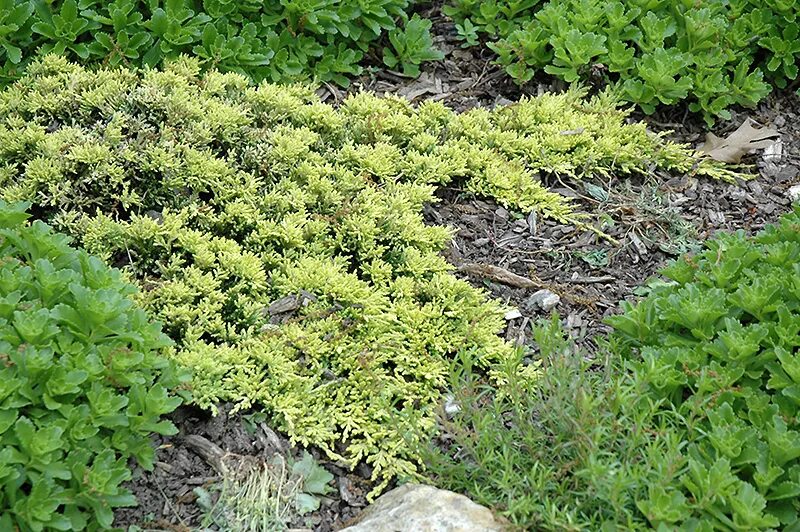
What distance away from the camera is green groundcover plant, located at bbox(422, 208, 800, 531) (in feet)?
7.95

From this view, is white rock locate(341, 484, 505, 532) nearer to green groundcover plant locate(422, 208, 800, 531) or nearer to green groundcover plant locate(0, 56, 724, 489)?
green groundcover plant locate(422, 208, 800, 531)

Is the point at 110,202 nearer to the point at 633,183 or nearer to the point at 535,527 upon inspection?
the point at 535,527

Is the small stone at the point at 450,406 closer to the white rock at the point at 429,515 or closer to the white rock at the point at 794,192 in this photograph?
the white rock at the point at 429,515

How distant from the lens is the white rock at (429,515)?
99.7 inches

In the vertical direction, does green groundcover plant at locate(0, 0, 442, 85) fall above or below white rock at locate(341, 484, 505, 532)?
above

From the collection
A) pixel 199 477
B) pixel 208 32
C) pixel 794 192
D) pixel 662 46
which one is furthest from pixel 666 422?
pixel 208 32

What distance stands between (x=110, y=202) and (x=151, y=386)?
1.15 meters

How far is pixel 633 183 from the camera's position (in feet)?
14.5

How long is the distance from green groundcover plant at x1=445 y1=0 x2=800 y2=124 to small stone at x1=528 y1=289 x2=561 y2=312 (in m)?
1.49

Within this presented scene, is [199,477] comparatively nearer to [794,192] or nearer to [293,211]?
[293,211]

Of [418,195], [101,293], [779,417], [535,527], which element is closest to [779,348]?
[779,417]

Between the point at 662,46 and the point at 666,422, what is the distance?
2567 millimetres

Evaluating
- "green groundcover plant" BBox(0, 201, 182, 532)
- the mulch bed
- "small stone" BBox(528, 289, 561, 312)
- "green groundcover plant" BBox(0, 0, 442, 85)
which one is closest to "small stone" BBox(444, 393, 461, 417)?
the mulch bed

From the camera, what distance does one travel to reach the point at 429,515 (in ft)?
8.43
